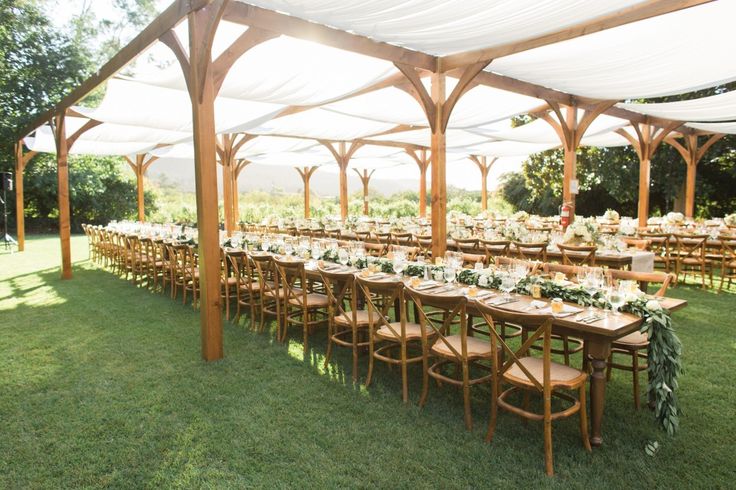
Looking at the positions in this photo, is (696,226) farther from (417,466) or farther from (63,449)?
(63,449)

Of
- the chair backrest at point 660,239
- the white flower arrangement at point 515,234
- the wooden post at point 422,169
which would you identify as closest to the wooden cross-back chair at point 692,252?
the chair backrest at point 660,239

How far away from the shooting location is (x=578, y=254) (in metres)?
6.50

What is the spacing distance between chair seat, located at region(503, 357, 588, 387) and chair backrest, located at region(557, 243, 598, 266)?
3.64 meters

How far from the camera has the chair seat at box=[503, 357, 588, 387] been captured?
2.83 meters

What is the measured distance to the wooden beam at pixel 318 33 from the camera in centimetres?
436

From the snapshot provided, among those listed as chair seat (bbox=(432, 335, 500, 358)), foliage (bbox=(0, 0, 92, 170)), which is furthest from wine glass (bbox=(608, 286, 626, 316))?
foliage (bbox=(0, 0, 92, 170))

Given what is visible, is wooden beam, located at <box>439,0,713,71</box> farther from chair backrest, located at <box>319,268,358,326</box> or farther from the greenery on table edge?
chair backrest, located at <box>319,268,358,326</box>

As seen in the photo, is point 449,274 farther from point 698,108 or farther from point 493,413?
point 698,108

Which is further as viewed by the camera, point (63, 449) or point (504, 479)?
point (63, 449)

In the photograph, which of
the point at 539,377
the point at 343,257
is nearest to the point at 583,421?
the point at 539,377

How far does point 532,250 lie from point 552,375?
4.29 meters

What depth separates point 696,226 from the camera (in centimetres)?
991

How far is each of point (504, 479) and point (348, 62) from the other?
4.76m

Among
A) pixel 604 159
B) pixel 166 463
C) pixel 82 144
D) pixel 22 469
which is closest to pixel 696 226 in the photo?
pixel 604 159
